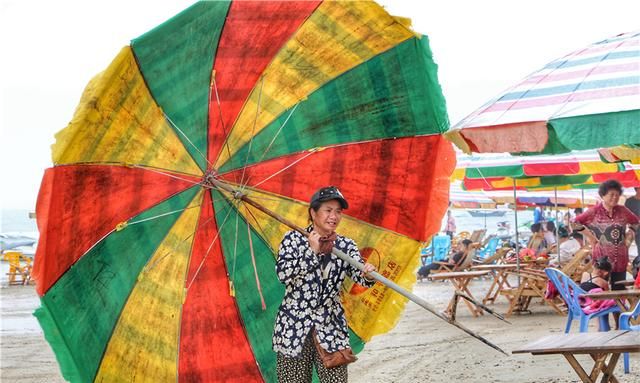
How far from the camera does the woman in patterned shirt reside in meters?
5.69

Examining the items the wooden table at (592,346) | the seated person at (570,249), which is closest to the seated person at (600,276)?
the wooden table at (592,346)

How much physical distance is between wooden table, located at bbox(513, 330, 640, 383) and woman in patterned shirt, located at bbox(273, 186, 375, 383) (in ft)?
3.59

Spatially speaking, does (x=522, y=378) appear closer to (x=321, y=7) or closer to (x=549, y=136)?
(x=549, y=136)

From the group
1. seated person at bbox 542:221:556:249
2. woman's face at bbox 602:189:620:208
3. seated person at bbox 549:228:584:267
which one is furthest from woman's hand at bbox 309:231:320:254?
seated person at bbox 542:221:556:249

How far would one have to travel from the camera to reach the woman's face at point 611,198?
10.3 m

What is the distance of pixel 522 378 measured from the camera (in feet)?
29.2

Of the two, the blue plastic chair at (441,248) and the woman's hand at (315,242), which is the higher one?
the woman's hand at (315,242)

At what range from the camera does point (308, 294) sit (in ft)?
18.9

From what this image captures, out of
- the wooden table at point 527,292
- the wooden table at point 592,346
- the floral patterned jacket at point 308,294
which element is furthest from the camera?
the wooden table at point 527,292

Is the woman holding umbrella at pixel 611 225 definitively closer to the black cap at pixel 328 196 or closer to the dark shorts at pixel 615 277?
the dark shorts at pixel 615 277

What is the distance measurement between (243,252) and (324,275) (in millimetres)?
1031

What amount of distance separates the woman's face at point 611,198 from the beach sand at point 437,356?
164 centimetres

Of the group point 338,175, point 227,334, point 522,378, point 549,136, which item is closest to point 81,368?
point 227,334

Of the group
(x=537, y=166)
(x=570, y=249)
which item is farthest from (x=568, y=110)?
(x=570, y=249)
